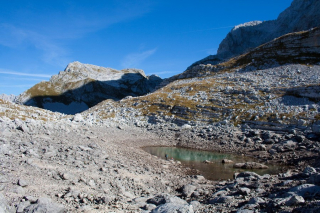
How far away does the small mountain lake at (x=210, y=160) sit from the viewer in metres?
27.0

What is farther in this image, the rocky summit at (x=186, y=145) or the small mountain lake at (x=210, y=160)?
the small mountain lake at (x=210, y=160)

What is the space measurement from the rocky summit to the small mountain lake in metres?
1.00

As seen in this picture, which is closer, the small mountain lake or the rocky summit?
the rocky summit

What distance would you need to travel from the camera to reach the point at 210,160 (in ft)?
110

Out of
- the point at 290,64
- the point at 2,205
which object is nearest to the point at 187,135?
the point at 2,205

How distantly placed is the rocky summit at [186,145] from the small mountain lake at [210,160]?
100 cm

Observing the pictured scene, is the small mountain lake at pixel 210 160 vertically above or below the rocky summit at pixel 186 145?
below

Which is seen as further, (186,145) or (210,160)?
(186,145)

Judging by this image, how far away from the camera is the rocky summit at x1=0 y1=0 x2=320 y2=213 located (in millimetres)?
14133

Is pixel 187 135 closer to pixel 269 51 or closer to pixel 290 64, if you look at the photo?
pixel 290 64

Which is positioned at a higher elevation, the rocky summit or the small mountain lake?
the rocky summit

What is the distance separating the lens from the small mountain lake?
88.5 ft

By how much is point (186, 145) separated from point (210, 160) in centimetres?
1061

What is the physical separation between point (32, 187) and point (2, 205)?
3.56 m
